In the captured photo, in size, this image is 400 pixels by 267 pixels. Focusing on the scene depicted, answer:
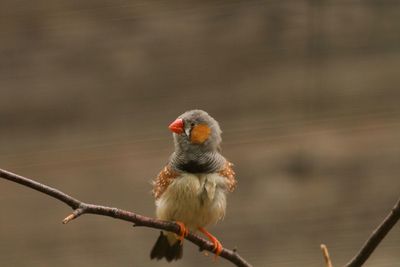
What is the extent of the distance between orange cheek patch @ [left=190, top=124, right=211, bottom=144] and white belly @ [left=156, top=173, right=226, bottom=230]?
0.06 meters

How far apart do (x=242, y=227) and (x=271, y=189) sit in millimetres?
97

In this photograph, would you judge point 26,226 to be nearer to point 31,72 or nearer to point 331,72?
point 31,72

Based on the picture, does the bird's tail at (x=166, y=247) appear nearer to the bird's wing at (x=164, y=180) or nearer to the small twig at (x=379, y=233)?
the bird's wing at (x=164, y=180)

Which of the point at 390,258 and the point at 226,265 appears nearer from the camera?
the point at 390,258

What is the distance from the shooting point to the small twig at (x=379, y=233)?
90cm

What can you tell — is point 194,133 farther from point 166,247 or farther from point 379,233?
point 379,233

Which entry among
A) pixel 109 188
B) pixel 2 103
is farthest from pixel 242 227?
pixel 2 103

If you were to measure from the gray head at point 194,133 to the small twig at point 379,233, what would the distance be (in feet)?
1.64

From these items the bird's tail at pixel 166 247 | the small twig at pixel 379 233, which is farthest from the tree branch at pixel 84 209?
the bird's tail at pixel 166 247

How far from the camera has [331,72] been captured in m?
1.67

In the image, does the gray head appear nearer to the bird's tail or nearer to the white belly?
the white belly

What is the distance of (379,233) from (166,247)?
658mm

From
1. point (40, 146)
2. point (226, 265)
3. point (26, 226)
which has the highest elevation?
point (40, 146)

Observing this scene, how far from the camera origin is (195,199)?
54.8 inches
